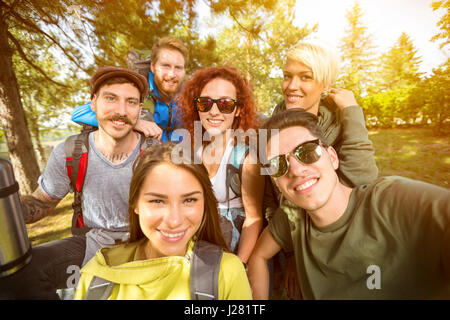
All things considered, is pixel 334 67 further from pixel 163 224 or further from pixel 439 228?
pixel 163 224

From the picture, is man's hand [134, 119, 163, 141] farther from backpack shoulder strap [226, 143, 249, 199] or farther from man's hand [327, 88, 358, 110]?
man's hand [327, 88, 358, 110]

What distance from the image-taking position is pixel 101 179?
1757 mm

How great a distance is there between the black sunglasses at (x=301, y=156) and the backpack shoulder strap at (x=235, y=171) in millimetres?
520

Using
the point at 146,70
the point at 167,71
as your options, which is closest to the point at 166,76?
the point at 167,71

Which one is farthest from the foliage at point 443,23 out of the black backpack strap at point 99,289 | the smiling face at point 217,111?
the black backpack strap at point 99,289

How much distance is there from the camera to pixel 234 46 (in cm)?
347

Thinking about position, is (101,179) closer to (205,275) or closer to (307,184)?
(205,275)

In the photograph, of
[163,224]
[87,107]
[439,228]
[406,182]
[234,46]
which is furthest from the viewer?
[234,46]

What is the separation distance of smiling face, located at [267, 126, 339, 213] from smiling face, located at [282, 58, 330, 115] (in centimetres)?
62

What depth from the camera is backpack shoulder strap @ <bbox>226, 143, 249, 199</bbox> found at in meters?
1.81

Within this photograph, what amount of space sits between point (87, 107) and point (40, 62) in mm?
1371

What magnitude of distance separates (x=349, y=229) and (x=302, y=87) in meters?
1.27
